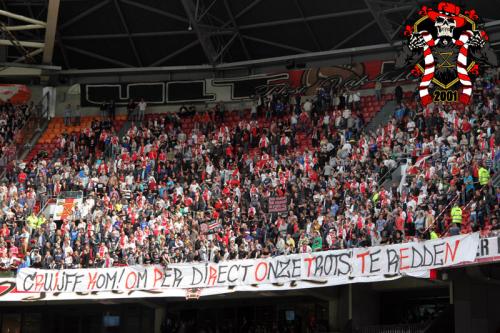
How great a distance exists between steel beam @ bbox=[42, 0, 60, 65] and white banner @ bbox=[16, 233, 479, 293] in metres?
13.0

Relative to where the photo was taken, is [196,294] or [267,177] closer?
[196,294]

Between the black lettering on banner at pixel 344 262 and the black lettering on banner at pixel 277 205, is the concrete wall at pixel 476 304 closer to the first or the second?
the black lettering on banner at pixel 344 262

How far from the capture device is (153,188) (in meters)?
38.2

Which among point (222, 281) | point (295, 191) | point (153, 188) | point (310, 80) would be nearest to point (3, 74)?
point (153, 188)

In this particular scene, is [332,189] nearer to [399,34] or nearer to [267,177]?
[267,177]

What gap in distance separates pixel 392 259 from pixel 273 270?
412 cm

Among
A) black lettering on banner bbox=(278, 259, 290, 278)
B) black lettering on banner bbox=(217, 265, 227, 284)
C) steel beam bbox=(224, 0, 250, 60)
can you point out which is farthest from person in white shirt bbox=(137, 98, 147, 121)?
black lettering on banner bbox=(278, 259, 290, 278)

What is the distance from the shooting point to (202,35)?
41.2 meters

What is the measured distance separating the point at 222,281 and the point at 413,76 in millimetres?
15264

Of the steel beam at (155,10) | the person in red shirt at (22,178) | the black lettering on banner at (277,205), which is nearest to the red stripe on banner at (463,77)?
the black lettering on banner at (277,205)

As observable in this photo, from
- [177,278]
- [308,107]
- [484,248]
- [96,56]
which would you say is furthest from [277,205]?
[96,56]

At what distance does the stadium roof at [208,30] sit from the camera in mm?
40125

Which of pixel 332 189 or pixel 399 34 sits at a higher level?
pixel 399 34

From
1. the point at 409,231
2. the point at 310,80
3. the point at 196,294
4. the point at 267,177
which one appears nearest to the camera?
the point at 409,231
